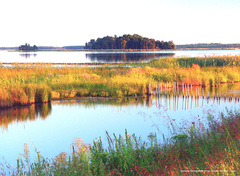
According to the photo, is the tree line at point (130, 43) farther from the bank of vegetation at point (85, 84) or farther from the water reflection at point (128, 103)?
the water reflection at point (128, 103)

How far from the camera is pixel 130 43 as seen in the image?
576 feet

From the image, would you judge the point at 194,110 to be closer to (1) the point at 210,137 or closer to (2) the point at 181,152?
(1) the point at 210,137

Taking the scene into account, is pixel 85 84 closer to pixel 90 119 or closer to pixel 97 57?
pixel 90 119

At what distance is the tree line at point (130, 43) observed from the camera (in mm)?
172325

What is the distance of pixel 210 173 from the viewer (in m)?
5.07

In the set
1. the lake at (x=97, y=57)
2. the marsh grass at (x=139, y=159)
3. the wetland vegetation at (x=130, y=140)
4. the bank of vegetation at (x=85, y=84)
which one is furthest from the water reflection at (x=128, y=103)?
the lake at (x=97, y=57)

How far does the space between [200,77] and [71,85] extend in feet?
39.6

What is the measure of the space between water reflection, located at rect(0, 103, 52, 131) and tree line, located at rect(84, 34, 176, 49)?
15785cm

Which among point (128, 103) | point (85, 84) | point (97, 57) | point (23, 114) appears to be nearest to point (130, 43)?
point (97, 57)

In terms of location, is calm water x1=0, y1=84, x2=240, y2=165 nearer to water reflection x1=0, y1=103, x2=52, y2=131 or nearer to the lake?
water reflection x1=0, y1=103, x2=52, y2=131

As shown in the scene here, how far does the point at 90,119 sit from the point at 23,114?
12.2 ft

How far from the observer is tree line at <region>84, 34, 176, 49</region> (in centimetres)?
17232

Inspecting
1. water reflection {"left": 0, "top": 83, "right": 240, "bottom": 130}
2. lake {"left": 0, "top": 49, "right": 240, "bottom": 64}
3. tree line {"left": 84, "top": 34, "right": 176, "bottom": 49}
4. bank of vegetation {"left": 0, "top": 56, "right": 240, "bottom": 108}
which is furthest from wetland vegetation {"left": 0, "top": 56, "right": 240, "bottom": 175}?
tree line {"left": 84, "top": 34, "right": 176, "bottom": 49}

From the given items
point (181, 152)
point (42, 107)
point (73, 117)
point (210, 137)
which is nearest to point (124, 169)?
point (181, 152)
